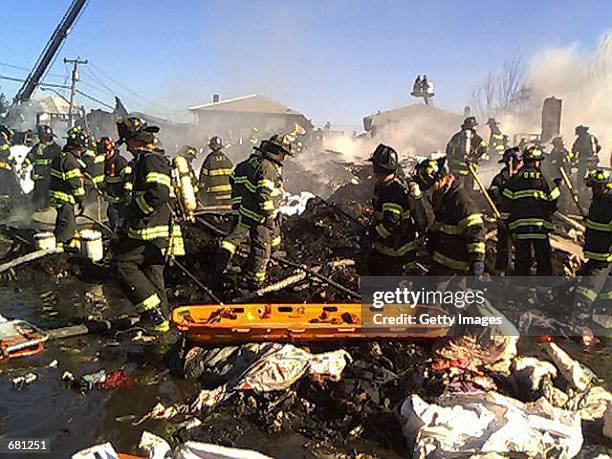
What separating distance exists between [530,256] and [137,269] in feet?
15.5

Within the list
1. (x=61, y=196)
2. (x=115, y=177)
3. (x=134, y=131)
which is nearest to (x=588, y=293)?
(x=134, y=131)

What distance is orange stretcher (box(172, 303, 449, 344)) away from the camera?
446 cm

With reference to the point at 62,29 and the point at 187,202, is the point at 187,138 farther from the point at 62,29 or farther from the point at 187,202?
A: the point at 187,202

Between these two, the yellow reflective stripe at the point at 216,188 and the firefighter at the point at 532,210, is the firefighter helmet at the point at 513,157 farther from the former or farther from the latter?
the yellow reflective stripe at the point at 216,188

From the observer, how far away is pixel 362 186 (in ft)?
39.8

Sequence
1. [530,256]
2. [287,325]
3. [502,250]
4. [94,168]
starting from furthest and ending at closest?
[94,168], [502,250], [530,256], [287,325]

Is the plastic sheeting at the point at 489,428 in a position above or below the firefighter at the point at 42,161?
below

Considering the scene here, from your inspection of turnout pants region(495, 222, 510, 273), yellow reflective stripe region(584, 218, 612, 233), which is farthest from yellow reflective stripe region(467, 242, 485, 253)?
turnout pants region(495, 222, 510, 273)

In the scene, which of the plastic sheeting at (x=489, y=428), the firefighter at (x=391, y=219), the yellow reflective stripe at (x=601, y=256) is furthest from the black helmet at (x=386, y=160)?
the plastic sheeting at (x=489, y=428)

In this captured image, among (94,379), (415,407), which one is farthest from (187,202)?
(415,407)

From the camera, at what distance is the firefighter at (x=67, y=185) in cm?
799

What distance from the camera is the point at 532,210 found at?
6.49m

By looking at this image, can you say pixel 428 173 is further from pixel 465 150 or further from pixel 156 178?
pixel 465 150

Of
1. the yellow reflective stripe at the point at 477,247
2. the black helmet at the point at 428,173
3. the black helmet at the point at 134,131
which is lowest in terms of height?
the yellow reflective stripe at the point at 477,247
